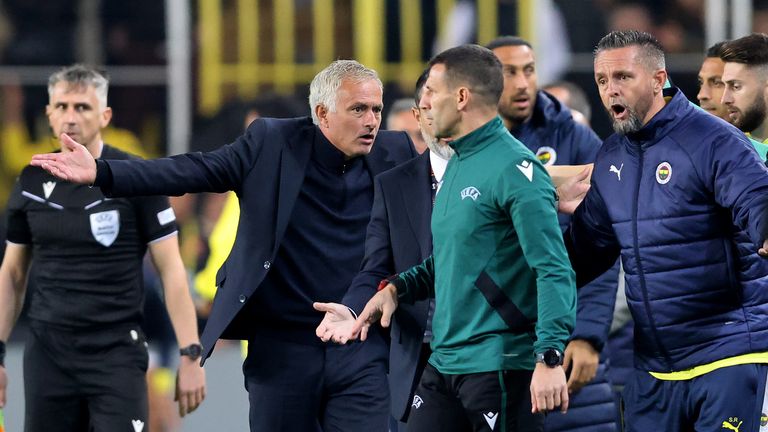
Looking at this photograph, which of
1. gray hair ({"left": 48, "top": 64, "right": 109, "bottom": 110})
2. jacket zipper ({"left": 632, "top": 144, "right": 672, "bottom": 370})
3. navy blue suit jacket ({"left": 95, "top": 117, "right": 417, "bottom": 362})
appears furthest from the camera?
gray hair ({"left": 48, "top": 64, "right": 109, "bottom": 110})

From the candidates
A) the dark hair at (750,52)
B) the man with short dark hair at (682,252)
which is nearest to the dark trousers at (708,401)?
the man with short dark hair at (682,252)

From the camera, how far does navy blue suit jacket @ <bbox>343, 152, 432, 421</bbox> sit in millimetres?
5375

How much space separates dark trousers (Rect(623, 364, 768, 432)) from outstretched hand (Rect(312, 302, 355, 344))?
3.52 ft

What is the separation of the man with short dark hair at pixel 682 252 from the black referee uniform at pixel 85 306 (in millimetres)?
2439

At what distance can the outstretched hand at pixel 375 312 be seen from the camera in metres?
4.78

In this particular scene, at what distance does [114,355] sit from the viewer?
21.4ft

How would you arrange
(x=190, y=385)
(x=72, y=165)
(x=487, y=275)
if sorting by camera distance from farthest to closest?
(x=190, y=385)
(x=72, y=165)
(x=487, y=275)

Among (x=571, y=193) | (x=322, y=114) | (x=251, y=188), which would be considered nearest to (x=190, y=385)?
(x=251, y=188)

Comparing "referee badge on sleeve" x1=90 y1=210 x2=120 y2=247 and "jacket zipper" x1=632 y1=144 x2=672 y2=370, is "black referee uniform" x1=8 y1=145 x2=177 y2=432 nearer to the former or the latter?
"referee badge on sleeve" x1=90 y1=210 x2=120 y2=247

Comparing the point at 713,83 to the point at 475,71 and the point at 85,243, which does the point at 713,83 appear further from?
the point at 85,243

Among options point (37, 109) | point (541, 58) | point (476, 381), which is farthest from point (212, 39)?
point (476, 381)

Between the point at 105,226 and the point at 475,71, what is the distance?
7.88ft

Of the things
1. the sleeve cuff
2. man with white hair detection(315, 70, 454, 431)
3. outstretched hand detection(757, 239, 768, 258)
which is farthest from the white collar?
outstretched hand detection(757, 239, 768, 258)

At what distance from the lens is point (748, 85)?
5.84 meters
